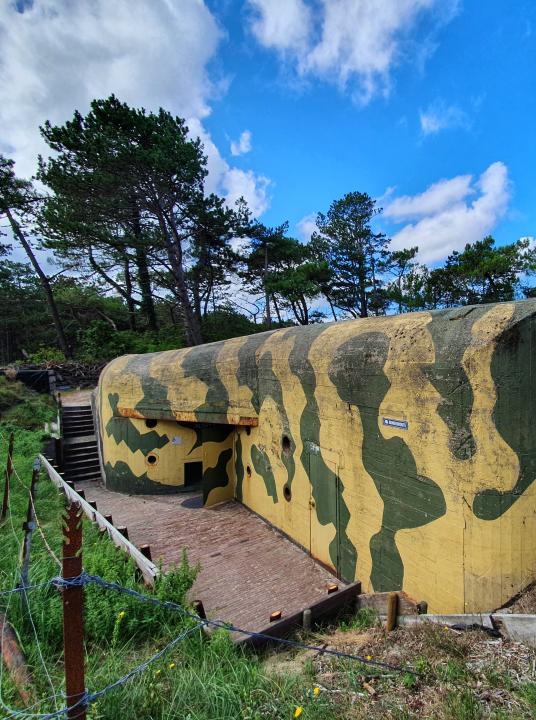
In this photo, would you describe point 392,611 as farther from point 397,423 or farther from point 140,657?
point 140,657

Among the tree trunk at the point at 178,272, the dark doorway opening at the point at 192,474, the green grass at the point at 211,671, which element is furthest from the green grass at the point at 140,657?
the tree trunk at the point at 178,272

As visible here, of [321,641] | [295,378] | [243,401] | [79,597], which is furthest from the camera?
[243,401]

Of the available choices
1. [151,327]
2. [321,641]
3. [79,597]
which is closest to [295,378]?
[321,641]

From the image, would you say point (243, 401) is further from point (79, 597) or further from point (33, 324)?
point (33, 324)

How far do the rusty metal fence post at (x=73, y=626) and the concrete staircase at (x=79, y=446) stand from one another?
1125cm

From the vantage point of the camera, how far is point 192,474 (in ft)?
37.1

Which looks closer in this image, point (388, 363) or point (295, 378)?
point (388, 363)

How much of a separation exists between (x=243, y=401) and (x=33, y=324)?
30022 millimetres

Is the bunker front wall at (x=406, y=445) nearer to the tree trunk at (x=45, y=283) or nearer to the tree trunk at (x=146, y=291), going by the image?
the tree trunk at (x=146, y=291)

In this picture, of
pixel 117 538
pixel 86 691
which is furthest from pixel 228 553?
pixel 86 691

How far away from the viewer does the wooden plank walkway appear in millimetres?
5922

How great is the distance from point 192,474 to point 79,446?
16.4 feet

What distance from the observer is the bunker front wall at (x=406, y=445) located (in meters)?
4.15

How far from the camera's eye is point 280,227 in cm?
2577
